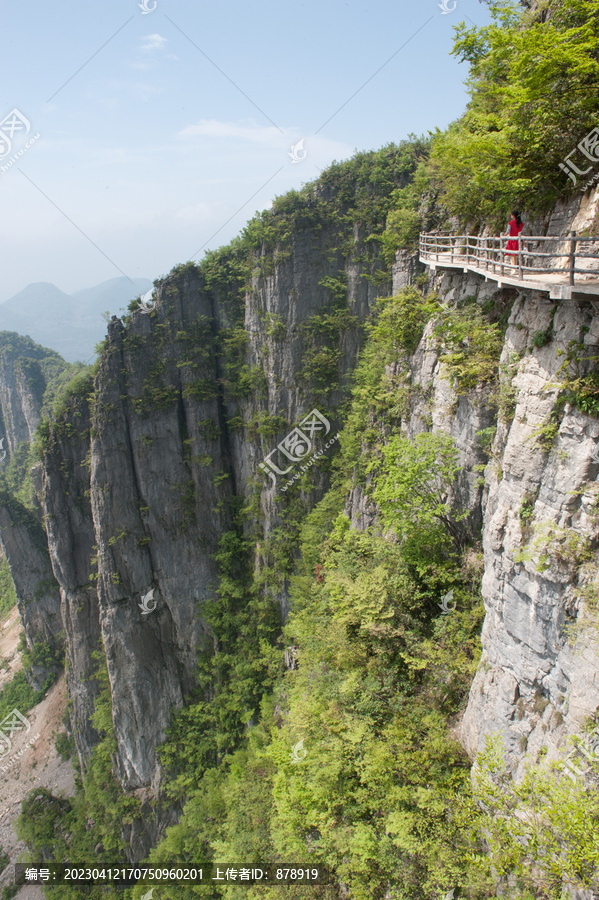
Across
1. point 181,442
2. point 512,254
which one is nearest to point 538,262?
point 512,254

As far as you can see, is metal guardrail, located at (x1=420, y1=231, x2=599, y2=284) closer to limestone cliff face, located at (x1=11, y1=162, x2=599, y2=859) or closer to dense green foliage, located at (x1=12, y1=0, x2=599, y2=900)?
dense green foliage, located at (x1=12, y1=0, x2=599, y2=900)

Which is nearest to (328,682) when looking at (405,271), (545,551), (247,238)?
(545,551)

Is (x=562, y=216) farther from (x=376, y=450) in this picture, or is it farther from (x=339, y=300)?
Answer: (x=339, y=300)

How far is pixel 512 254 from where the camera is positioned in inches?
395

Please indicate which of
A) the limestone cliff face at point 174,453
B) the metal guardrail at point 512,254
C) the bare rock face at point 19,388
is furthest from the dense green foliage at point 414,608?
the bare rock face at point 19,388

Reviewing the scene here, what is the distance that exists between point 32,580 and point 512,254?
45.8m

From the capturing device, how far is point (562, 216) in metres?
10.0

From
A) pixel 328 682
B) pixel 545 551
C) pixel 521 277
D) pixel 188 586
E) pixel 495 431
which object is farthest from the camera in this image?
pixel 188 586

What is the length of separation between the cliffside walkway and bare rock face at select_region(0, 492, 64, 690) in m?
42.1

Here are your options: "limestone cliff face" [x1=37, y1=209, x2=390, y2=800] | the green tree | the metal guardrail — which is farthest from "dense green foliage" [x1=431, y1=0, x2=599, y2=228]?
"limestone cliff face" [x1=37, y1=209, x2=390, y2=800]

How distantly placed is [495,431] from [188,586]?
86.2 feet

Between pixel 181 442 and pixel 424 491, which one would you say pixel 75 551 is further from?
pixel 424 491

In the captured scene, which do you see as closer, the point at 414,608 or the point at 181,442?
the point at 414,608

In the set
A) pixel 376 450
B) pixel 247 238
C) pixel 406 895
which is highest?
pixel 247 238
